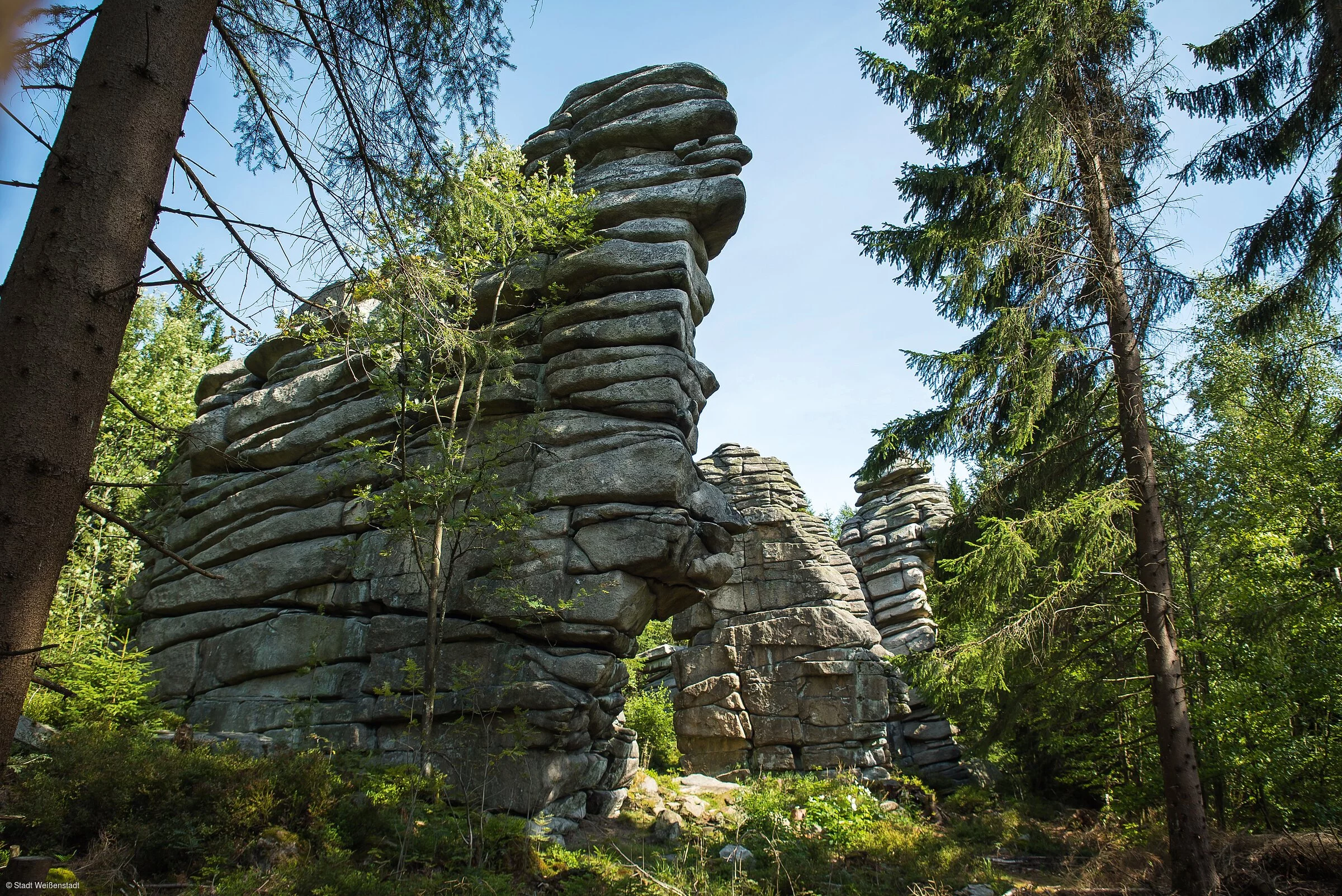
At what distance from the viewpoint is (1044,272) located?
9641 mm

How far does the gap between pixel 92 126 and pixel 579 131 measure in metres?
13.9

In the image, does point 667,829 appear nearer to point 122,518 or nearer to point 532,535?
point 532,535

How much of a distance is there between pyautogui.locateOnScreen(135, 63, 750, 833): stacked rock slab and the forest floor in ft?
5.06

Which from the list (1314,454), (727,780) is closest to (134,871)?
(727,780)

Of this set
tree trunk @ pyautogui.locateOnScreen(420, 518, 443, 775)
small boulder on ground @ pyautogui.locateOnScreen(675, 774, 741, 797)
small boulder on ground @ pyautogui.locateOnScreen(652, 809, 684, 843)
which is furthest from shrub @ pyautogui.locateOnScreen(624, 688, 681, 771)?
tree trunk @ pyautogui.locateOnScreen(420, 518, 443, 775)

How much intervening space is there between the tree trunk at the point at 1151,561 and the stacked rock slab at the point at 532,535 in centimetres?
567

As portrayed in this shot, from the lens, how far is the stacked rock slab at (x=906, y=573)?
1800cm

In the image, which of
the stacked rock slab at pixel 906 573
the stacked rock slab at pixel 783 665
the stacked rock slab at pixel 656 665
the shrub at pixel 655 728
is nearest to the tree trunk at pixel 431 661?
the stacked rock slab at pixel 783 665

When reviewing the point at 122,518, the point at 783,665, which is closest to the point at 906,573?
the point at 783,665

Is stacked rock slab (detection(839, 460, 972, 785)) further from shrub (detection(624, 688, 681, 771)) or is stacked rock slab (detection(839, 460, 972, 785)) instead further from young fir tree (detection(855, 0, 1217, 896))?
young fir tree (detection(855, 0, 1217, 896))

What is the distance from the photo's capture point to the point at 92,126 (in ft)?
10.9

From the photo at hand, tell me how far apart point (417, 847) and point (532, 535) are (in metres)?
4.76

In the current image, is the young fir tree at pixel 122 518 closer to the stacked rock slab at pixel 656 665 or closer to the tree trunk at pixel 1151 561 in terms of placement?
the tree trunk at pixel 1151 561

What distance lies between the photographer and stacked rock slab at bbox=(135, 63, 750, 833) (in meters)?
10.3
